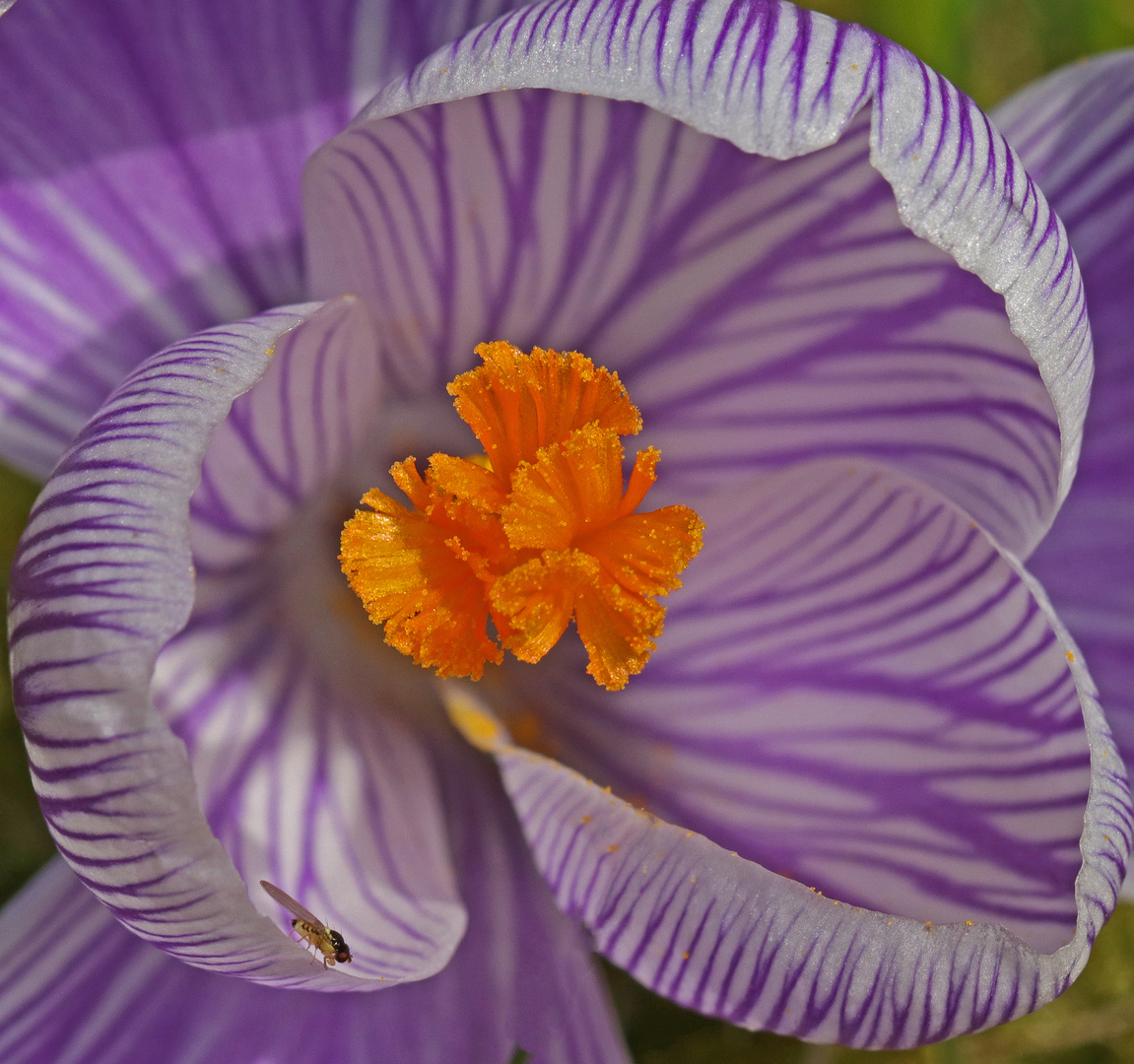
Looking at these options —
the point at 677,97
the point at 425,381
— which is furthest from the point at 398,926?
the point at 677,97

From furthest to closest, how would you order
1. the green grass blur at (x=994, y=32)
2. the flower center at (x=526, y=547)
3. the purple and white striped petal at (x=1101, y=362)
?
1. the green grass blur at (x=994, y=32)
2. the purple and white striped petal at (x=1101, y=362)
3. the flower center at (x=526, y=547)

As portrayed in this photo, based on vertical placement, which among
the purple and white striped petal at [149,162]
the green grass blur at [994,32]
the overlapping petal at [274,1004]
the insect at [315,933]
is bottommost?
the overlapping petal at [274,1004]

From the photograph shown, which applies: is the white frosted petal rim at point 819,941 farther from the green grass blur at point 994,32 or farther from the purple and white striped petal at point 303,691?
the green grass blur at point 994,32

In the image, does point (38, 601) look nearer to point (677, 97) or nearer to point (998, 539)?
point (677, 97)

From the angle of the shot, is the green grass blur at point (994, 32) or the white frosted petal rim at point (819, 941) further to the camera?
the green grass blur at point (994, 32)

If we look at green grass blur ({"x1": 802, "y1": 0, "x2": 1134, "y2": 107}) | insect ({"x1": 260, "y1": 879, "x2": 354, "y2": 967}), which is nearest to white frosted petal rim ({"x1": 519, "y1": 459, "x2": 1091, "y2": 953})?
insect ({"x1": 260, "y1": 879, "x2": 354, "y2": 967})

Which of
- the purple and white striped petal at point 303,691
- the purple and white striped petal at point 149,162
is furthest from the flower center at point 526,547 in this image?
the purple and white striped petal at point 149,162

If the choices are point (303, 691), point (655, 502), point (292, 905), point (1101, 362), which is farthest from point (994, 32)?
point (292, 905)
